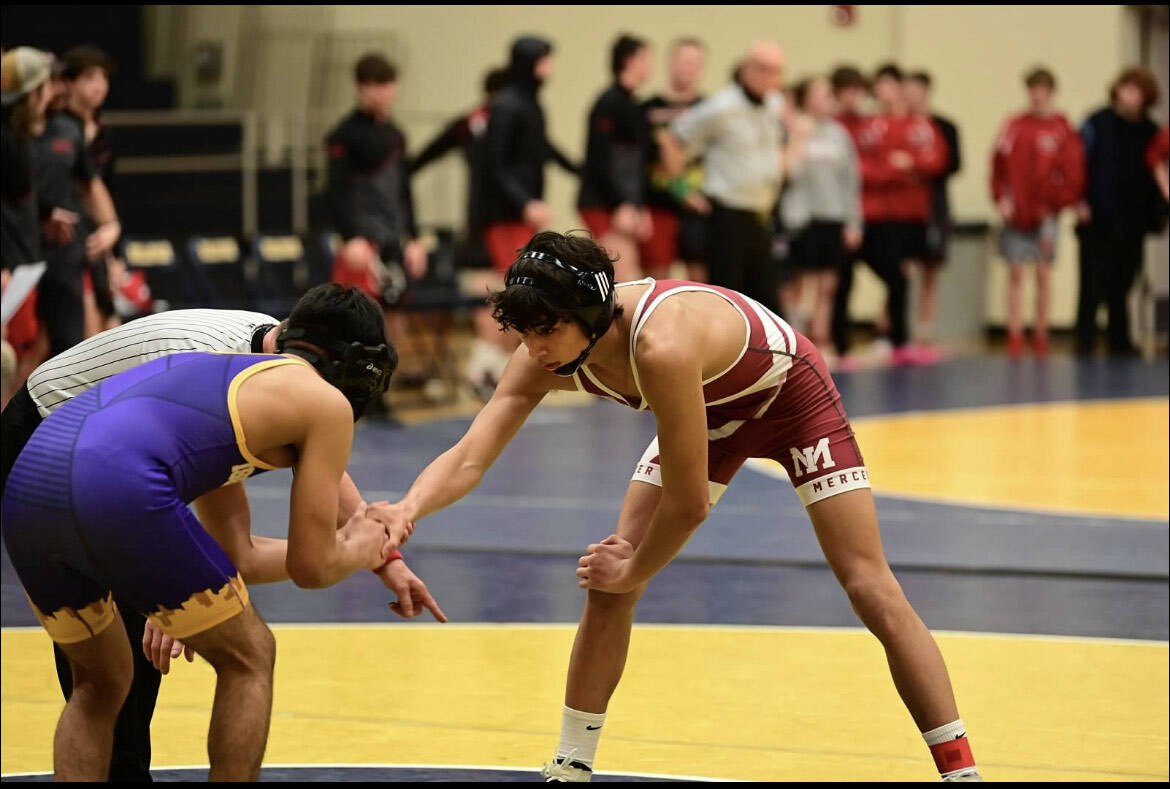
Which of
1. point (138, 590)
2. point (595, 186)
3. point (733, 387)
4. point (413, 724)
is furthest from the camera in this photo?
point (595, 186)

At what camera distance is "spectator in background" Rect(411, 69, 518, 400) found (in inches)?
424

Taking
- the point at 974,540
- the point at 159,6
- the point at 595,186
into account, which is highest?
the point at 159,6

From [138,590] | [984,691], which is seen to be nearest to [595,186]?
[984,691]

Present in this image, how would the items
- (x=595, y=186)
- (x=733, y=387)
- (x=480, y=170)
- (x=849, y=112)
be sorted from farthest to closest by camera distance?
(x=849, y=112), (x=595, y=186), (x=480, y=170), (x=733, y=387)

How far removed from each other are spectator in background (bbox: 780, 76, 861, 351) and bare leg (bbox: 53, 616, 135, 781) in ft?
33.6

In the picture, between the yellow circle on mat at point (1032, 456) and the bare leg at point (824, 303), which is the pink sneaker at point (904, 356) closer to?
the bare leg at point (824, 303)

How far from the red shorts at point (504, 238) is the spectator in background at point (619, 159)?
83 centimetres

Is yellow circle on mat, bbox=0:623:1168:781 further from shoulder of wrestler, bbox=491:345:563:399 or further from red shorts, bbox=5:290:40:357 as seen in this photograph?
red shorts, bbox=5:290:40:357

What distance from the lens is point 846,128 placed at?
14.1m

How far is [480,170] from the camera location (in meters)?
10.9

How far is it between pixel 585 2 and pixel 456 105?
5.35 ft

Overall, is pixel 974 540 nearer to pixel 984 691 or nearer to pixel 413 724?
pixel 984 691

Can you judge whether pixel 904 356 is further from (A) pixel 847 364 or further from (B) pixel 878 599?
(B) pixel 878 599

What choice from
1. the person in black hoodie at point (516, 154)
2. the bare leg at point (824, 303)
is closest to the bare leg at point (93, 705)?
the person in black hoodie at point (516, 154)
